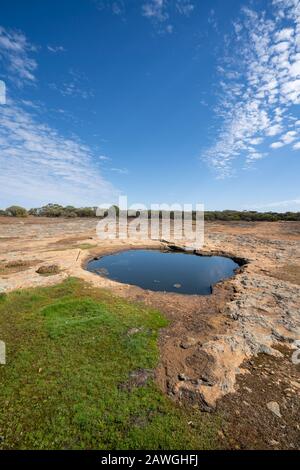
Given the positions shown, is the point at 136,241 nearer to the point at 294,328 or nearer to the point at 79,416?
the point at 294,328

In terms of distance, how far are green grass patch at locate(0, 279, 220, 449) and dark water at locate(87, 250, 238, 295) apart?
5642 millimetres

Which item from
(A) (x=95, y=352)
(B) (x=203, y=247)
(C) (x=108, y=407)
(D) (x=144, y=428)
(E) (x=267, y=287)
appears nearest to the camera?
(D) (x=144, y=428)

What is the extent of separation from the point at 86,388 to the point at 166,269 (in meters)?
13.4

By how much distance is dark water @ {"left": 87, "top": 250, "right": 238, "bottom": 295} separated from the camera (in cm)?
1520

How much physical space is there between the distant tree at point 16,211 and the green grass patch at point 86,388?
56.1 meters

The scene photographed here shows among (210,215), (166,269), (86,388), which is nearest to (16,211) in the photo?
(210,215)

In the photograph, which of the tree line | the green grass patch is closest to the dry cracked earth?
the green grass patch

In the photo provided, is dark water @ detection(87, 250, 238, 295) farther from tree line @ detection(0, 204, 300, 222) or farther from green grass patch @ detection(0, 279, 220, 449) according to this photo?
tree line @ detection(0, 204, 300, 222)

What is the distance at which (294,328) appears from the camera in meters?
8.85

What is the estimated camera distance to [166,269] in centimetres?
1895

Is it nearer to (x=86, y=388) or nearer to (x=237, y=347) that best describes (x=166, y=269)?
(x=237, y=347)
